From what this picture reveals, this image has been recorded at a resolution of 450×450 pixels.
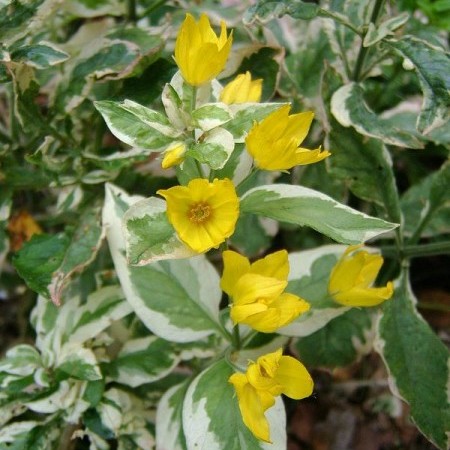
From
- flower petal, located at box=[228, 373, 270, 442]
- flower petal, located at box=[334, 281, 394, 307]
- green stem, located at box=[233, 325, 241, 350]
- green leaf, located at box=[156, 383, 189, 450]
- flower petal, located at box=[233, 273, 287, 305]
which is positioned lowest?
green leaf, located at box=[156, 383, 189, 450]

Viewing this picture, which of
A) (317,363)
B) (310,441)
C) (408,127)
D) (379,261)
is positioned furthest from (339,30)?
(310,441)

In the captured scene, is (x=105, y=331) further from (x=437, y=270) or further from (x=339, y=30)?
(x=437, y=270)

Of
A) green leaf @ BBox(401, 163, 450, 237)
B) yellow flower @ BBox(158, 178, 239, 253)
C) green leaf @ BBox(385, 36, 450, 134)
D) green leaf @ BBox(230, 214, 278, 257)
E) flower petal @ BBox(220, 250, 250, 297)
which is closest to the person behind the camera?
yellow flower @ BBox(158, 178, 239, 253)

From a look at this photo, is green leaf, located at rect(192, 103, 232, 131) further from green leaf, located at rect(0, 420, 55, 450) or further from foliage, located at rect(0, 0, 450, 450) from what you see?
green leaf, located at rect(0, 420, 55, 450)

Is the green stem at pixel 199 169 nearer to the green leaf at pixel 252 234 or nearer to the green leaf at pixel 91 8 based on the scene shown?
the green leaf at pixel 252 234

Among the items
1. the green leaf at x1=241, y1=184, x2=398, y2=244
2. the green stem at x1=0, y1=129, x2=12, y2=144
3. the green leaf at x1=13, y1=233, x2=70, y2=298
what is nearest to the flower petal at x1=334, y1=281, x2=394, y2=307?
the green leaf at x1=241, y1=184, x2=398, y2=244

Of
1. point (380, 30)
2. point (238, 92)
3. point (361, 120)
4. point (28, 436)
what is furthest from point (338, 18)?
point (28, 436)

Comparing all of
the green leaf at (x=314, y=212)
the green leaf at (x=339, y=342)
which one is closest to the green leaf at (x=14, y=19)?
the green leaf at (x=314, y=212)
